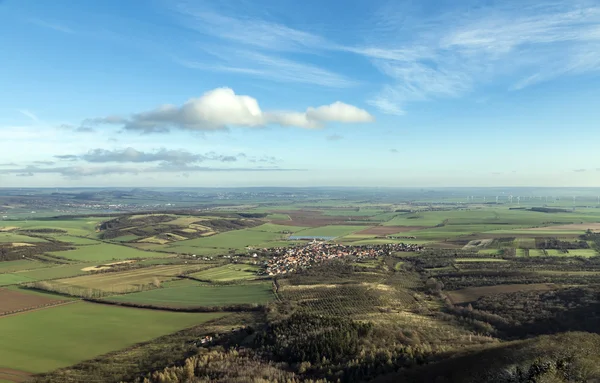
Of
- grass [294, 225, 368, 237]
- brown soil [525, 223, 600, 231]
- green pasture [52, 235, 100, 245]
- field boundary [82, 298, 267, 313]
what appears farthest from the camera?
grass [294, 225, 368, 237]

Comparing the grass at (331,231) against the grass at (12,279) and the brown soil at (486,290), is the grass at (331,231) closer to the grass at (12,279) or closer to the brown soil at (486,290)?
the brown soil at (486,290)

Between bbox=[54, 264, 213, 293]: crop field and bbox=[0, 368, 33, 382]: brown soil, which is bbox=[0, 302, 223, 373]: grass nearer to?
bbox=[0, 368, 33, 382]: brown soil

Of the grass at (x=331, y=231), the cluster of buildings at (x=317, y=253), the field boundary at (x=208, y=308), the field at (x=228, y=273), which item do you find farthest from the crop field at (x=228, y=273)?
the grass at (x=331, y=231)

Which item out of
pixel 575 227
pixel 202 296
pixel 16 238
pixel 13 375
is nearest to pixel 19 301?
pixel 202 296

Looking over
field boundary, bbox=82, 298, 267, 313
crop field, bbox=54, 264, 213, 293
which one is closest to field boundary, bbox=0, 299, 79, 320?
crop field, bbox=54, 264, 213, 293

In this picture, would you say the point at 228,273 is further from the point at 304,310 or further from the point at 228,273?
the point at 304,310

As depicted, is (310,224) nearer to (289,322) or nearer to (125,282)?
(125,282)
